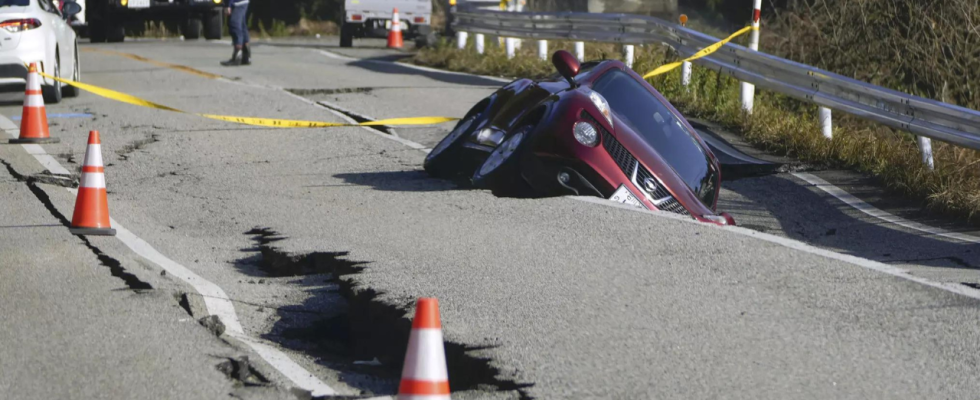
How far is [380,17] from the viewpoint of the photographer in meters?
28.0

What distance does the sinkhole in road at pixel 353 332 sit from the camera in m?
4.72

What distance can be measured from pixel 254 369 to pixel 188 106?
32.8ft

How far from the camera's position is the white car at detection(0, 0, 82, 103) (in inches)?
535

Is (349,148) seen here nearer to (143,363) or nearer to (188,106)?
(188,106)

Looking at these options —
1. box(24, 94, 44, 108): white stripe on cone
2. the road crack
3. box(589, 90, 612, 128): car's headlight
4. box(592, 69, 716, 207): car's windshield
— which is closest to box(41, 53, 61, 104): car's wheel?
box(24, 94, 44, 108): white stripe on cone

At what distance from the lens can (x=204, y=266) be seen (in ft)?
21.6

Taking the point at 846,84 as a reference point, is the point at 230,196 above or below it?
below

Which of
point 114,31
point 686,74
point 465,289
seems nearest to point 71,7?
point 686,74

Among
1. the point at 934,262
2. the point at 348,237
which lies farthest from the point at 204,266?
the point at 934,262

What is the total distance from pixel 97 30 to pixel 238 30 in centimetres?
1173

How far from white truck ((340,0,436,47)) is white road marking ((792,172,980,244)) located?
1853 cm

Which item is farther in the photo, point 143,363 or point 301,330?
point 301,330

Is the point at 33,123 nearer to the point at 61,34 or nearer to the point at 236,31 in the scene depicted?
the point at 61,34

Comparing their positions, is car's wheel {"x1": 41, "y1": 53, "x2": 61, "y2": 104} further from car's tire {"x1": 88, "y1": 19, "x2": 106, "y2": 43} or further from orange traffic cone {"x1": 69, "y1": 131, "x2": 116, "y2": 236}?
car's tire {"x1": 88, "y1": 19, "x2": 106, "y2": 43}
